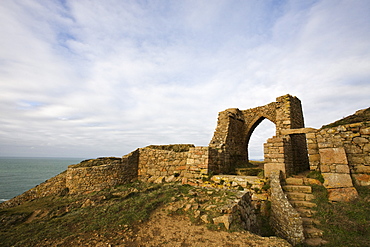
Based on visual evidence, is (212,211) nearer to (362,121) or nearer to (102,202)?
(102,202)

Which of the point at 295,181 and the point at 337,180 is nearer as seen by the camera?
the point at 337,180

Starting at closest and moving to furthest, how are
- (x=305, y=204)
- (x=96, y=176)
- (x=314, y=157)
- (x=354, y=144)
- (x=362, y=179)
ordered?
(x=305, y=204)
(x=362, y=179)
(x=354, y=144)
(x=314, y=157)
(x=96, y=176)

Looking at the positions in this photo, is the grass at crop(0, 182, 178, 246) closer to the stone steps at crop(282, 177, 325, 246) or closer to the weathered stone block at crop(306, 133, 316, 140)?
the stone steps at crop(282, 177, 325, 246)

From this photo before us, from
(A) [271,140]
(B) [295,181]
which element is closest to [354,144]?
(B) [295,181]

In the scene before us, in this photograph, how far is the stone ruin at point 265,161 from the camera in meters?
6.40

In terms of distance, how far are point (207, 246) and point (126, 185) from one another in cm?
716

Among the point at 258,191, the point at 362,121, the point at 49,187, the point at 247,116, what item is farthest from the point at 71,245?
the point at 247,116

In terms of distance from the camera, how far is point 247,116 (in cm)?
1476

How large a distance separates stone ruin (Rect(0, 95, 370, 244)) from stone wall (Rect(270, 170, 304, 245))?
0.08ft

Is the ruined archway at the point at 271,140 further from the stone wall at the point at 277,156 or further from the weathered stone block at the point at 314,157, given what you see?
the weathered stone block at the point at 314,157

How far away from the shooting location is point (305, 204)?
20.2 feet

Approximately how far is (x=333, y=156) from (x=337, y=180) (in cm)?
95

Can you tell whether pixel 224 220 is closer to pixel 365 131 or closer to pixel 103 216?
pixel 103 216

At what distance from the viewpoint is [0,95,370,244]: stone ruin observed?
6.40 m
